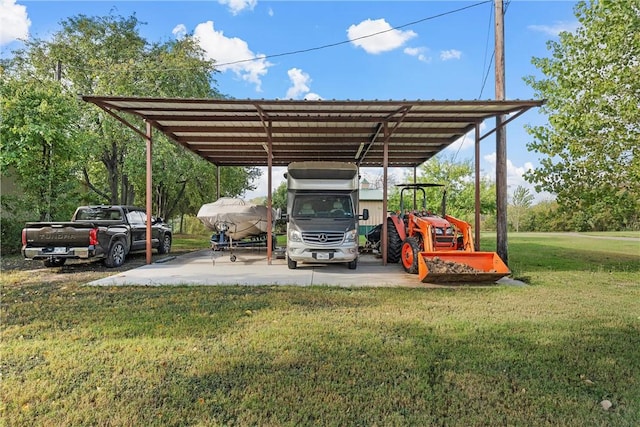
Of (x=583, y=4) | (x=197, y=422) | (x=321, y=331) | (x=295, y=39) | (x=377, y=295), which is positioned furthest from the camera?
(x=295, y=39)

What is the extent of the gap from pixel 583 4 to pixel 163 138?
16.8 metres

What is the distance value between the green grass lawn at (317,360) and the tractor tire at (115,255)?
12.2ft

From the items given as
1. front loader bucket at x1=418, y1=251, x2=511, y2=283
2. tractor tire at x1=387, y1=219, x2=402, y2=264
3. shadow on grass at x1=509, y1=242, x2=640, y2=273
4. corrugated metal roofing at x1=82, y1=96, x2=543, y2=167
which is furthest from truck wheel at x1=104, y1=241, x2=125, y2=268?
shadow on grass at x1=509, y1=242, x2=640, y2=273

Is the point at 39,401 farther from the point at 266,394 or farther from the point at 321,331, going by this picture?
the point at 321,331

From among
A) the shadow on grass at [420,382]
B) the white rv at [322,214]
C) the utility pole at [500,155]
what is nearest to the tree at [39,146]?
the white rv at [322,214]

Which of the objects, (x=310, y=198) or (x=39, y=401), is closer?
(x=39, y=401)

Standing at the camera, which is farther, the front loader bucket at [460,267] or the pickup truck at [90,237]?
the pickup truck at [90,237]

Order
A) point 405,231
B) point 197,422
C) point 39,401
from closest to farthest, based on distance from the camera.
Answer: point 197,422
point 39,401
point 405,231

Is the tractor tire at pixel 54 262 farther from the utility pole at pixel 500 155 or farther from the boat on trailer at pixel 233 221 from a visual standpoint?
the utility pole at pixel 500 155

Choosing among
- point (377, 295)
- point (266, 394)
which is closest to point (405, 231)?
point (377, 295)

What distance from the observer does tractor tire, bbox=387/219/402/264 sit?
442 inches

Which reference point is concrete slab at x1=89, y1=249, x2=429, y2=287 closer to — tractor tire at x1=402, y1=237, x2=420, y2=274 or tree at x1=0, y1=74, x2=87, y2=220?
tractor tire at x1=402, y1=237, x2=420, y2=274

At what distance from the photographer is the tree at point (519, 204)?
45.3m

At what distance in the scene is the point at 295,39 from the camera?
1623 centimetres
